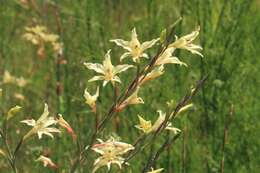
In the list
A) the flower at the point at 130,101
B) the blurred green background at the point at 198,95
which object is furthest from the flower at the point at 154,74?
the blurred green background at the point at 198,95

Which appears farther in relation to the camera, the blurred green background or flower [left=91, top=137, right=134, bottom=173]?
the blurred green background

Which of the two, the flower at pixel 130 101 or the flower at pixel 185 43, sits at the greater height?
the flower at pixel 185 43

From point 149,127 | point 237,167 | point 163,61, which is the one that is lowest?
point 237,167

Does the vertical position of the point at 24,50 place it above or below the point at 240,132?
above

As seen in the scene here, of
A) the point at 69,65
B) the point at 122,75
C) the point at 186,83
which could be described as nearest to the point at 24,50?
the point at 69,65

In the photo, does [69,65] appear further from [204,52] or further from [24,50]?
[24,50]

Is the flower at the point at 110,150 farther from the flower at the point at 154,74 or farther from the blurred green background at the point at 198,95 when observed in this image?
the blurred green background at the point at 198,95

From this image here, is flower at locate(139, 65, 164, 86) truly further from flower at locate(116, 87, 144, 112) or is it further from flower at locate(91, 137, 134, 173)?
flower at locate(91, 137, 134, 173)

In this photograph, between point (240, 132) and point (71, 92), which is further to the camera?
point (71, 92)

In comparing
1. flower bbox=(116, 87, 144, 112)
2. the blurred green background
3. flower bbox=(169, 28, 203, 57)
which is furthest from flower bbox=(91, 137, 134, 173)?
the blurred green background

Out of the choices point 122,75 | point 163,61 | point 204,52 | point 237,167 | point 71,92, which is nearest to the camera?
point 163,61

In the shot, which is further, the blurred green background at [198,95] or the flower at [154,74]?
the blurred green background at [198,95]
